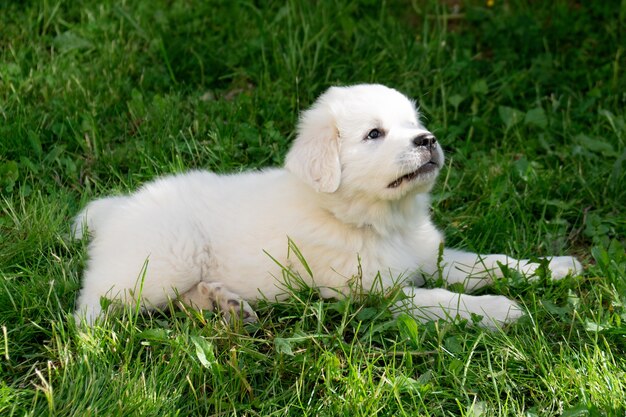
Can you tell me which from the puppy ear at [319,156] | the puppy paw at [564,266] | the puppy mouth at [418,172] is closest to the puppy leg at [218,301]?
the puppy ear at [319,156]

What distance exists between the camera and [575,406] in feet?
9.73

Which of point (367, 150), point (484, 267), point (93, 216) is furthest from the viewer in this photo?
point (93, 216)

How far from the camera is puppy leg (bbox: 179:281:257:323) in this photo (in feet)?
12.0

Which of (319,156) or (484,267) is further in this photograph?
(484,267)

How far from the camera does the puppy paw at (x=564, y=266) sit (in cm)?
399

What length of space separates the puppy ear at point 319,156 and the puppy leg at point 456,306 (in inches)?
23.3

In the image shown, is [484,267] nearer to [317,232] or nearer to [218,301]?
[317,232]

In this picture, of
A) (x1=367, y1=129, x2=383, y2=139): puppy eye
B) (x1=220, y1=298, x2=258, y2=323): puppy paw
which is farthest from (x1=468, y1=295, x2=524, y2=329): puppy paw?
(x1=220, y1=298, x2=258, y2=323): puppy paw

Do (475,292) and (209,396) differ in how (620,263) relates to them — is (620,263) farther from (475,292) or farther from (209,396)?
(209,396)

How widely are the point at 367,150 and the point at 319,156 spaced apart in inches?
8.3

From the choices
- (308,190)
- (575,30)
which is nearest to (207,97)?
A: (308,190)

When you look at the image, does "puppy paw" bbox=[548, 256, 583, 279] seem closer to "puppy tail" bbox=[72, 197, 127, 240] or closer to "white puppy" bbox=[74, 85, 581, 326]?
"white puppy" bbox=[74, 85, 581, 326]

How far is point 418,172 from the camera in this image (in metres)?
3.61

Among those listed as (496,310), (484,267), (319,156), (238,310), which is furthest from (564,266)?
(238,310)
